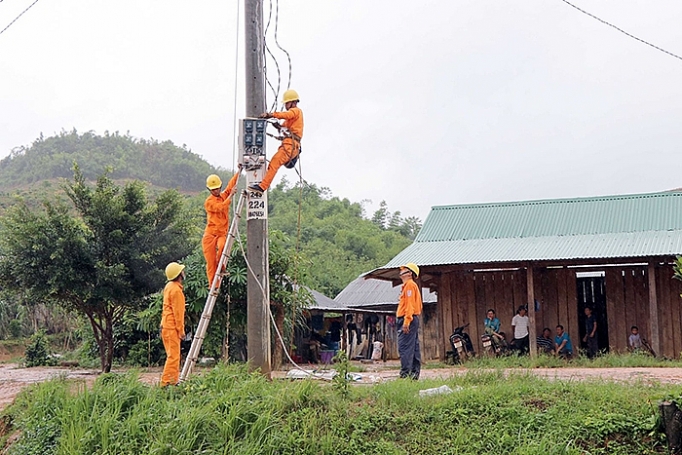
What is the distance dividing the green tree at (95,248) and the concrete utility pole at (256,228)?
5798 millimetres

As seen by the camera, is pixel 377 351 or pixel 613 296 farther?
pixel 377 351

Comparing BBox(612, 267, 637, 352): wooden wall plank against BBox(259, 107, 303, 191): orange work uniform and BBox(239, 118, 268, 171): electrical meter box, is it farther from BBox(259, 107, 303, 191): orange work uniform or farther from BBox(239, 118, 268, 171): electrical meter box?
BBox(239, 118, 268, 171): electrical meter box

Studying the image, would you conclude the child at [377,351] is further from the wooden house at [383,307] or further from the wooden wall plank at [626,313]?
the wooden wall plank at [626,313]

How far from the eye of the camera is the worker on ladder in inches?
426

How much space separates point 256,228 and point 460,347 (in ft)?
30.2

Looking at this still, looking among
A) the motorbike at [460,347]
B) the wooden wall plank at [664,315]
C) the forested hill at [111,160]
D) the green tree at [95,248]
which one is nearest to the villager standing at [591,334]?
the wooden wall plank at [664,315]

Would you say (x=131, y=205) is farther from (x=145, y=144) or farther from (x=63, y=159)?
(x=145, y=144)

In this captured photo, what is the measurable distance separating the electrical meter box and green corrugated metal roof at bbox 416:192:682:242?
972 cm

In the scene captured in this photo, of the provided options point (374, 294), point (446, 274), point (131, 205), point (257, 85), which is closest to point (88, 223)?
point (131, 205)

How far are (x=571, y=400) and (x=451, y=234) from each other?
11.1 m

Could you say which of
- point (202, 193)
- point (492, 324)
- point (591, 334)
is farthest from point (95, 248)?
point (202, 193)

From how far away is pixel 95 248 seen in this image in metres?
15.9

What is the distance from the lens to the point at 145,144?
81438 mm

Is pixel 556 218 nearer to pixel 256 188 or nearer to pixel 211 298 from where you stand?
pixel 256 188
